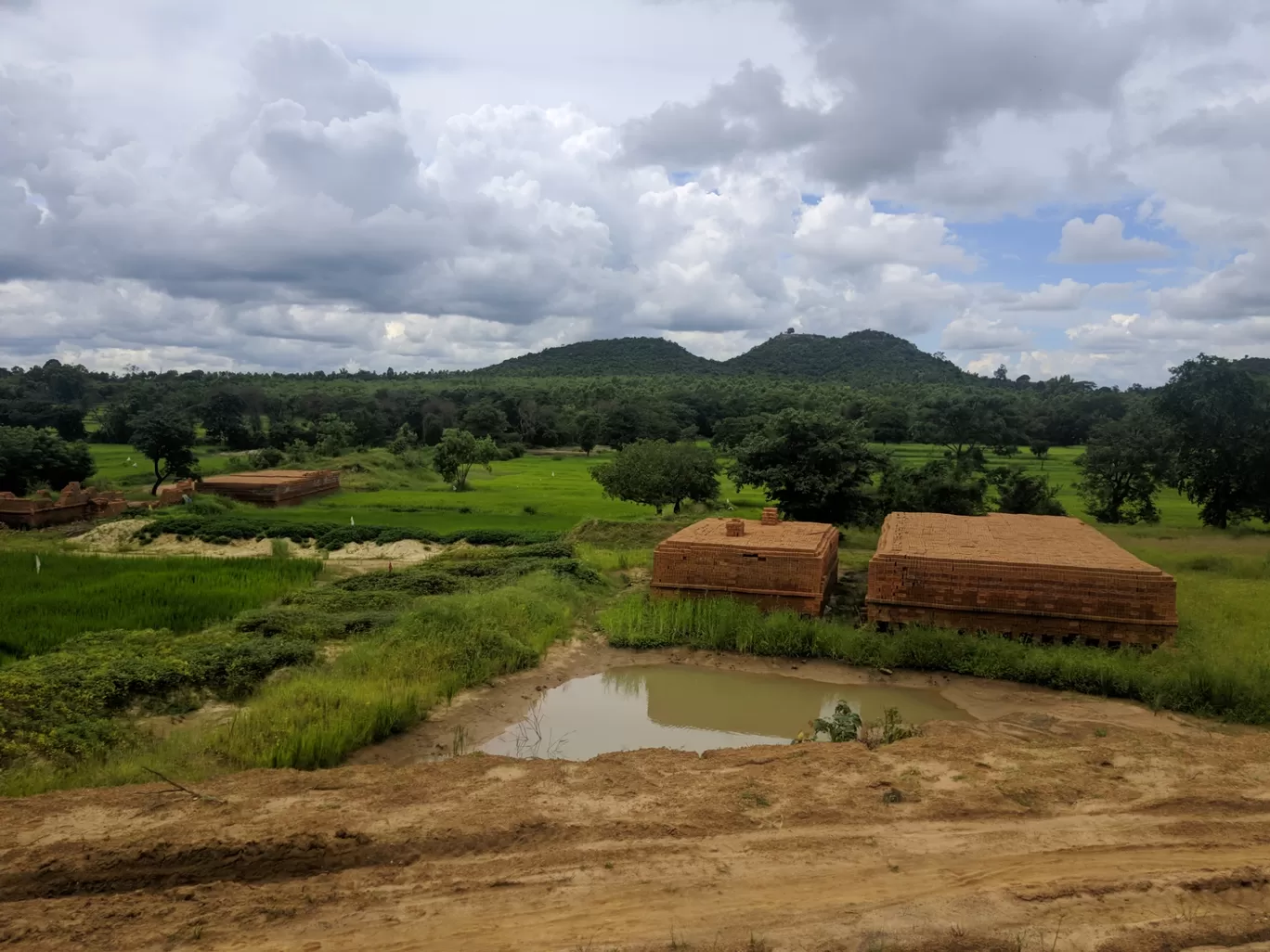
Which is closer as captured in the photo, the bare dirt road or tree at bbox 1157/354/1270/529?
the bare dirt road

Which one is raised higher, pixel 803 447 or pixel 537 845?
pixel 803 447

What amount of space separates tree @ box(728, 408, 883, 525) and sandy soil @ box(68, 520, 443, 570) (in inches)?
361

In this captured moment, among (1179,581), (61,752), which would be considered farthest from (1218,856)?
(1179,581)

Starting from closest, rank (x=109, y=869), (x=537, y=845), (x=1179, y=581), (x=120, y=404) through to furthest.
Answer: (x=109, y=869)
(x=537, y=845)
(x=1179, y=581)
(x=120, y=404)

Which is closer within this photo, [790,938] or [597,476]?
[790,938]

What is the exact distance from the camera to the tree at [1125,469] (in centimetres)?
2584

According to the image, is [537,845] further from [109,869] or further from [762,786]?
[109,869]

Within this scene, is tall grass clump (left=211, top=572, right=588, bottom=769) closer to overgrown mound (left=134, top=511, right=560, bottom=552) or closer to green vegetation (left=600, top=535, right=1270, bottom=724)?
green vegetation (left=600, top=535, right=1270, bottom=724)

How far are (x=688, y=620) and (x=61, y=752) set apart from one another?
321 inches

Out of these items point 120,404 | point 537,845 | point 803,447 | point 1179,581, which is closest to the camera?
point 537,845

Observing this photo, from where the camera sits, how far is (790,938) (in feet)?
14.5

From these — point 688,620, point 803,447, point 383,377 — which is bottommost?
point 688,620

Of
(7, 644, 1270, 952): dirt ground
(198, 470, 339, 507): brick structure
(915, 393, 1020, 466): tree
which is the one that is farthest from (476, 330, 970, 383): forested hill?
(7, 644, 1270, 952): dirt ground

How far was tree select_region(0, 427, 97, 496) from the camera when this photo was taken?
2986 cm
